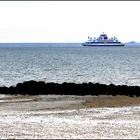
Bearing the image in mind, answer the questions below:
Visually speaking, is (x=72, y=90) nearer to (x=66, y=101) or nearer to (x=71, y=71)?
(x=66, y=101)

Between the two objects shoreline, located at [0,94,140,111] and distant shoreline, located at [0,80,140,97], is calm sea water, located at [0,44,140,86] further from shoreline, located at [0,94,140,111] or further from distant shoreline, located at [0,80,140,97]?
shoreline, located at [0,94,140,111]

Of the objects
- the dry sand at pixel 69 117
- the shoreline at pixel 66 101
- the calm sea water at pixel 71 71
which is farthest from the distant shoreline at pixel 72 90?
the calm sea water at pixel 71 71

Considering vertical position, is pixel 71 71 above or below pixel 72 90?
below

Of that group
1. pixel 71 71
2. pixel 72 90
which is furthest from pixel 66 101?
pixel 71 71

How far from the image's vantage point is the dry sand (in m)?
15.9

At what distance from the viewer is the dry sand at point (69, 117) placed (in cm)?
1590

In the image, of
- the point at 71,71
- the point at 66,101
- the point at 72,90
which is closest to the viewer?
the point at 66,101

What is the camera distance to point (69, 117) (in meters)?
19.6

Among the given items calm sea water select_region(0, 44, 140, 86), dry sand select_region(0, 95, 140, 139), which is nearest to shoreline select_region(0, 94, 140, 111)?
dry sand select_region(0, 95, 140, 139)

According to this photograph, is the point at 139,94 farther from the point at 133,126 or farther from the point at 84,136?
the point at 84,136

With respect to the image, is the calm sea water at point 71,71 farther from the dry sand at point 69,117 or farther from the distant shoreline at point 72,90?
the dry sand at point 69,117

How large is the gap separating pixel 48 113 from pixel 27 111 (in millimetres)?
1379

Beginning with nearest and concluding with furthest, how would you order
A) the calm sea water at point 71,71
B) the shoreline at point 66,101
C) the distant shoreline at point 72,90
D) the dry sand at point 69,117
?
the dry sand at point 69,117, the shoreline at point 66,101, the distant shoreline at point 72,90, the calm sea water at point 71,71

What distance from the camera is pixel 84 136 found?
15367 mm
